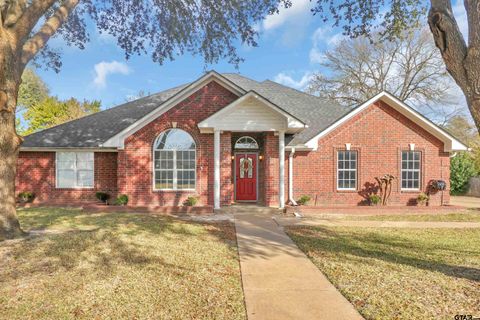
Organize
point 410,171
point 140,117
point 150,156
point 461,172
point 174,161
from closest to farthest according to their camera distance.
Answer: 1. point 150,156
2. point 174,161
3. point 140,117
4. point 410,171
5. point 461,172

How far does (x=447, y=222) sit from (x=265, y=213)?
6446 millimetres

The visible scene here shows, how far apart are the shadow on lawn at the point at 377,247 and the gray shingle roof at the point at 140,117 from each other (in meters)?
6.28

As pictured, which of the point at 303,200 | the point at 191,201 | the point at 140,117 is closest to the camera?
the point at 191,201

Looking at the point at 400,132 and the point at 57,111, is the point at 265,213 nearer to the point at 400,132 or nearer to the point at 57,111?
the point at 400,132

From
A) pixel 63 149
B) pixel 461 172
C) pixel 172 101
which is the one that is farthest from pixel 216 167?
pixel 461 172

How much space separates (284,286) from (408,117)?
41.6 ft

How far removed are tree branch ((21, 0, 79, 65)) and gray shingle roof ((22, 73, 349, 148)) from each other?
487 cm

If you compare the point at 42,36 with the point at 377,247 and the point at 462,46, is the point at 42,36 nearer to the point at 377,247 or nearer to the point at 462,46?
the point at 462,46

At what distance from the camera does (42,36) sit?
852cm

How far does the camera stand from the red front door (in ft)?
48.4

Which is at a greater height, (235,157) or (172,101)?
(172,101)

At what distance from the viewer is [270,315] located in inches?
153

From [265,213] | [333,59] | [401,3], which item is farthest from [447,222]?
[333,59]

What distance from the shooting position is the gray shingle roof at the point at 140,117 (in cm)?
1486
